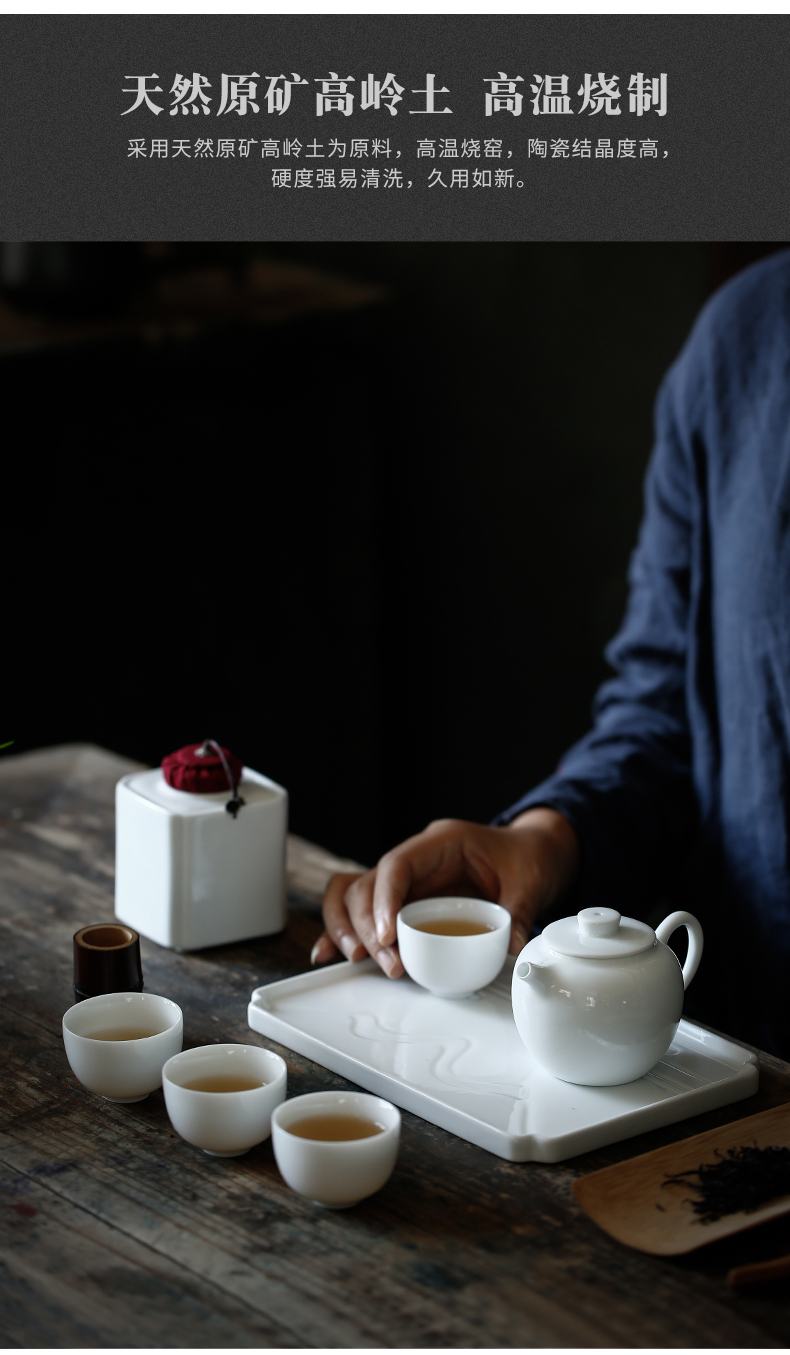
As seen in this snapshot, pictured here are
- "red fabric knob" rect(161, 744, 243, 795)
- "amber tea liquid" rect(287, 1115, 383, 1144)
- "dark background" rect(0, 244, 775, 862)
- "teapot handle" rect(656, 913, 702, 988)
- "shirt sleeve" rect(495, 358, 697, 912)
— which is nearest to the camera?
"amber tea liquid" rect(287, 1115, 383, 1144)

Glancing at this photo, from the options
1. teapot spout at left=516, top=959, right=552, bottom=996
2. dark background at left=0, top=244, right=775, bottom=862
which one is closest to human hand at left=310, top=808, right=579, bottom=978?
teapot spout at left=516, top=959, right=552, bottom=996

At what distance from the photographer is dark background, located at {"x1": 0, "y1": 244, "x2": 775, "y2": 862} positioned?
2.77 metres

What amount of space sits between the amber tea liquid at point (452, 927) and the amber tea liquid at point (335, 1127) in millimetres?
290

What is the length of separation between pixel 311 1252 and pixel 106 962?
38 cm

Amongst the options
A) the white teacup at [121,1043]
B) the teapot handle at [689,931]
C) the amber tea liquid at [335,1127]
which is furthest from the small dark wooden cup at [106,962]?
the teapot handle at [689,931]

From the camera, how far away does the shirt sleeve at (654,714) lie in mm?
1488

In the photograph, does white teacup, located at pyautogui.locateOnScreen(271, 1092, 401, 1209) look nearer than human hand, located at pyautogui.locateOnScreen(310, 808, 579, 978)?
Yes

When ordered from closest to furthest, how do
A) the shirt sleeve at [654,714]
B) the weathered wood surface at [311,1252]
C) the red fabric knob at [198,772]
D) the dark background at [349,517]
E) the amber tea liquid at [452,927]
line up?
the weathered wood surface at [311,1252]
the amber tea liquid at [452,927]
the red fabric knob at [198,772]
the shirt sleeve at [654,714]
the dark background at [349,517]

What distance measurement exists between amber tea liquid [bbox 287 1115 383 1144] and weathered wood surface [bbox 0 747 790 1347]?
0.04 meters

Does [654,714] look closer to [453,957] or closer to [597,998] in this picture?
[453,957]

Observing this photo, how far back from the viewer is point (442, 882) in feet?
4.27

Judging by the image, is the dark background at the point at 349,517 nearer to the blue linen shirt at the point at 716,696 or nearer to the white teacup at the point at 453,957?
the blue linen shirt at the point at 716,696

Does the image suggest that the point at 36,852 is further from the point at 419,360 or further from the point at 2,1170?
the point at 419,360

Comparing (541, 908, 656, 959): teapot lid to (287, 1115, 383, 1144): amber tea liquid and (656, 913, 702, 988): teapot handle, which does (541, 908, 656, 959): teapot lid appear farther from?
(287, 1115, 383, 1144): amber tea liquid
